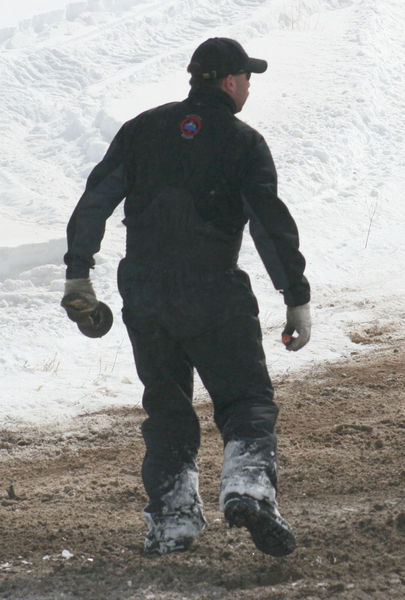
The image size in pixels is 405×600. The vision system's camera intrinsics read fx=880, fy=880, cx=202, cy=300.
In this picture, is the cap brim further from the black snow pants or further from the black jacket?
the black snow pants

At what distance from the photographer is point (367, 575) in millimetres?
3541

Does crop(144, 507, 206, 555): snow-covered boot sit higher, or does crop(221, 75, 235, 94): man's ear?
crop(221, 75, 235, 94): man's ear

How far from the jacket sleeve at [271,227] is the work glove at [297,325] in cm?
3

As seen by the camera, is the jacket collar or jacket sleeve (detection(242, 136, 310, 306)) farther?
the jacket collar

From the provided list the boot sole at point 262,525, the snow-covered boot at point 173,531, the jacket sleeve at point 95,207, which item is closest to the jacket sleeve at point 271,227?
the jacket sleeve at point 95,207

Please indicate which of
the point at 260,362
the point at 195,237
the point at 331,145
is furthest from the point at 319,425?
the point at 331,145

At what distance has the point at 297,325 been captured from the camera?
3.71 m

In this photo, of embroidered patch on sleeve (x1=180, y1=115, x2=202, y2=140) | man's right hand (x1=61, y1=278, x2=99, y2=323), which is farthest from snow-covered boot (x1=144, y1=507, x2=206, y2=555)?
embroidered patch on sleeve (x1=180, y1=115, x2=202, y2=140)

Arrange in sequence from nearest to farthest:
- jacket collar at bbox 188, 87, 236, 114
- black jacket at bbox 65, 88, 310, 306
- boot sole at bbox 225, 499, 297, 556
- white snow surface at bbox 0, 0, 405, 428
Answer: boot sole at bbox 225, 499, 297, 556 < black jacket at bbox 65, 88, 310, 306 < jacket collar at bbox 188, 87, 236, 114 < white snow surface at bbox 0, 0, 405, 428

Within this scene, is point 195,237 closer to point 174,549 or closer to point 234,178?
point 234,178

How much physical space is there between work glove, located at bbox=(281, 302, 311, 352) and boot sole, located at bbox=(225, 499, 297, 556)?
0.71 meters

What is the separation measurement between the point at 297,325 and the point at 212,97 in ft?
3.43

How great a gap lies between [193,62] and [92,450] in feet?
8.85

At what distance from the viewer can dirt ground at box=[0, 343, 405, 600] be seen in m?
3.53
